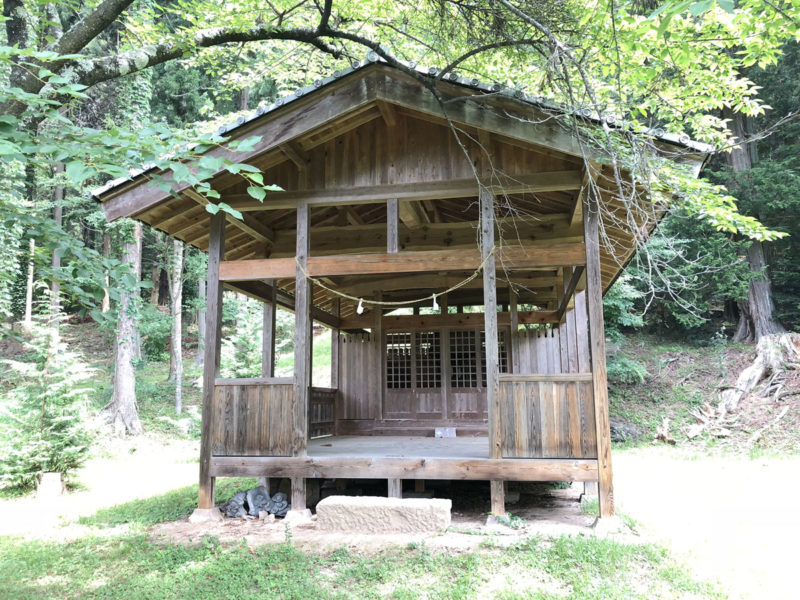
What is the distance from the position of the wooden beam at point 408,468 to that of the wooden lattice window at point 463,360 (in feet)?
15.3

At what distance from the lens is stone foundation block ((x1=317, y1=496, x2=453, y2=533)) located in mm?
5656

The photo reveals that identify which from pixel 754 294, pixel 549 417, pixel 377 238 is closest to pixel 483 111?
pixel 377 238

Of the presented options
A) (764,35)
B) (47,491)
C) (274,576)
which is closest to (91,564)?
(274,576)

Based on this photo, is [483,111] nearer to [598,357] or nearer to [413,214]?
[413,214]

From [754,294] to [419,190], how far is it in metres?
15.5

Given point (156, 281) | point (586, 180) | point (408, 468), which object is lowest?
point (408, 468)

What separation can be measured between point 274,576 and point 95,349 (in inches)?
829

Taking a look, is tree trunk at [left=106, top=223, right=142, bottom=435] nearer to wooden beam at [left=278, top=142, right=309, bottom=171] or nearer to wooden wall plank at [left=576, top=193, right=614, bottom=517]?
wooden beam at [left=278, top=142, right=309, bottom=171]

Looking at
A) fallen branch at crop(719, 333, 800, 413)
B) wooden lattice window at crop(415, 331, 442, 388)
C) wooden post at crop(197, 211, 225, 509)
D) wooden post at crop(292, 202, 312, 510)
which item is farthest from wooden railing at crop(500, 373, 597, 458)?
fallen branch at crop(719, 333, 800, 413)

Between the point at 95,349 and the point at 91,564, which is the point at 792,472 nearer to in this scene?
the point at 91,564

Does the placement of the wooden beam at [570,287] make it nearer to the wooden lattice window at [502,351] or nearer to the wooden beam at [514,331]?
the wooden beam at [514,331]

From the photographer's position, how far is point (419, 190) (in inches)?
265

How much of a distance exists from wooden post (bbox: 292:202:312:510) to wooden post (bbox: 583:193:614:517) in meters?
3.29

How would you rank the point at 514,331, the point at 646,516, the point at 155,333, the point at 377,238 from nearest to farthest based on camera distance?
1. the point at 646,516
2. the point at 377,238
3. the point at 514,331
4. the point at 155,333
